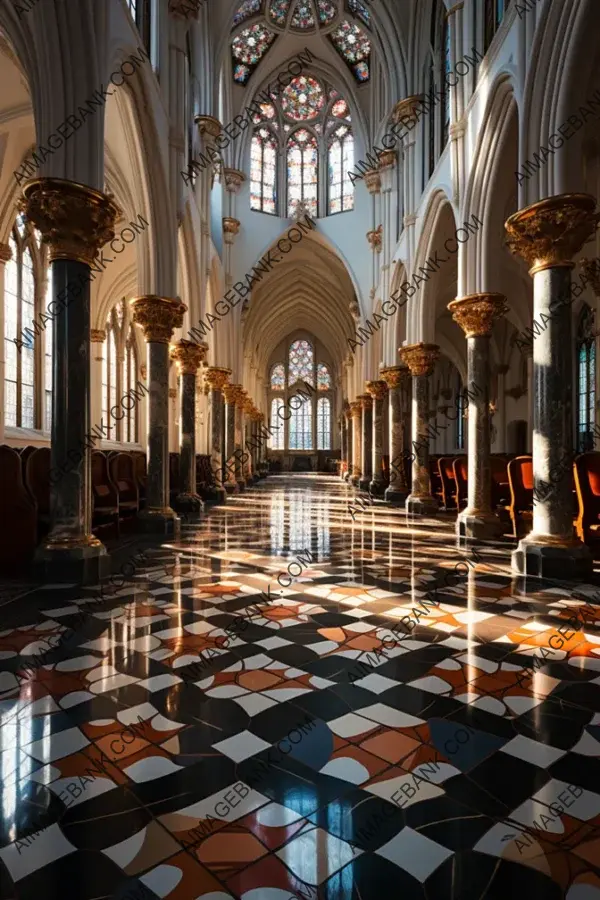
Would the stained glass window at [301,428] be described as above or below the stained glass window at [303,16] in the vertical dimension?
below

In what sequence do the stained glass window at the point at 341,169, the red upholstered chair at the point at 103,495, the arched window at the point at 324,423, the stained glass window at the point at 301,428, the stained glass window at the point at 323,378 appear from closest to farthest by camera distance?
the red upholstered chair at the point at 103,495, the stained glass window at the point at 341,169, the arched window at the point at 324,423, the stained glass window at the point at 301,428, the stained glass window at the point at 323,378

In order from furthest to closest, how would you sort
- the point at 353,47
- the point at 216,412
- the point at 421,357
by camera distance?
1. the point at 353,47
2. the point at 216,412
3. the point at 421,357

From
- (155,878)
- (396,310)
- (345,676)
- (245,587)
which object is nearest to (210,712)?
(345,676)

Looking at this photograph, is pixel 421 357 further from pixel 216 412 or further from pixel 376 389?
pixel 376 389

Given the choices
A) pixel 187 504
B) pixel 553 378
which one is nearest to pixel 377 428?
pixel 187 504

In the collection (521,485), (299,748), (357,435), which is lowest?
(299,748)

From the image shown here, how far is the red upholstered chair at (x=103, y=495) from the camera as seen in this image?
8.49 meters

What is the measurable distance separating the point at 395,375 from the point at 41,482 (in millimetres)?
12529

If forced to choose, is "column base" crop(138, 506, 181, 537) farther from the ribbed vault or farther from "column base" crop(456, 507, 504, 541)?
the ribbed vault

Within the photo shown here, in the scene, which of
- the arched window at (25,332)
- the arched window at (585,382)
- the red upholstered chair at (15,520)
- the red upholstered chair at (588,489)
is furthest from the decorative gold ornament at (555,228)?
the arched window at (25,332)

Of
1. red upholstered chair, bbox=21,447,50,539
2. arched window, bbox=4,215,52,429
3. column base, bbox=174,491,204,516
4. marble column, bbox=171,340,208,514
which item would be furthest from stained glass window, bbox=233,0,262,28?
red upholstered chair, bbox=21,447,50,539

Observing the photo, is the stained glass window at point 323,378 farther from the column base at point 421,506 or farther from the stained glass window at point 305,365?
the column base at point 421,506

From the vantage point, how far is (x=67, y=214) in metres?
6.09

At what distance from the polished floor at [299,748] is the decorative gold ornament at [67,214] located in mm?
3653
